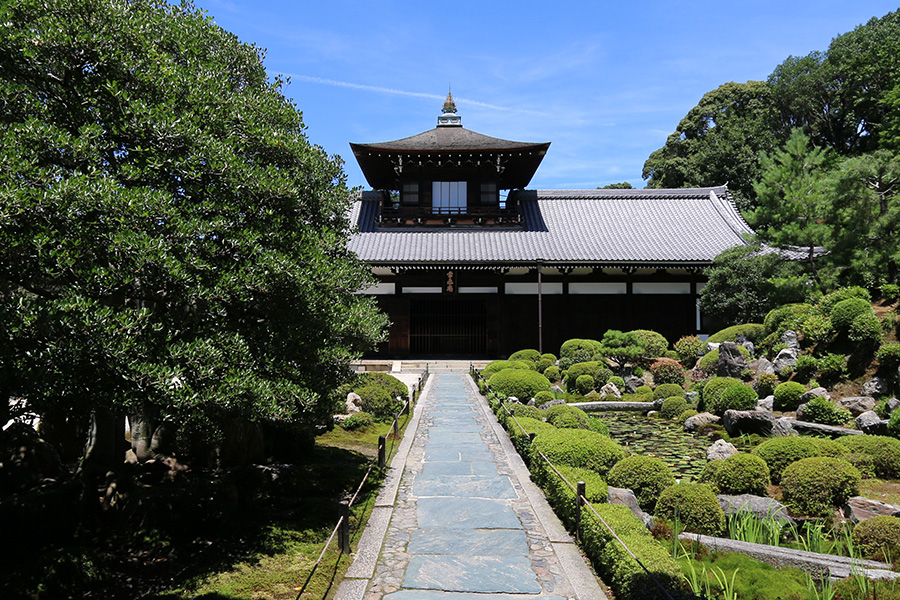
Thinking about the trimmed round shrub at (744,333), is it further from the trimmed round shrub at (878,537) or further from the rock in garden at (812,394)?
the trimmed round shrub at (878,537)

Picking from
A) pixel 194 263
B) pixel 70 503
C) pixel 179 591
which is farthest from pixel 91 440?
pixel 194 263

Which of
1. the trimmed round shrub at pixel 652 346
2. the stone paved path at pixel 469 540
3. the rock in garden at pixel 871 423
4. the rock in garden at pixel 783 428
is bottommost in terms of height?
the stone paved path at pixel 469 540

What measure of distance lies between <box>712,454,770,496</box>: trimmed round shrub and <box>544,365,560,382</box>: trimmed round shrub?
9.99 m

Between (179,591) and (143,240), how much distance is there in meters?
2.90

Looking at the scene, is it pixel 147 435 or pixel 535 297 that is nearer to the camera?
pixel 147 435

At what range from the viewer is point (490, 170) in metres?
24.8

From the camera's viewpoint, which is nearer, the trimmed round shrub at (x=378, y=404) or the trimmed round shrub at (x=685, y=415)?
the trimmed round shrub at (x=378, y=404)

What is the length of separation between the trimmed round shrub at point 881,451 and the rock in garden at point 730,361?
545cm

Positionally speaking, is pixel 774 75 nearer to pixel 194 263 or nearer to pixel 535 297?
pixel 535 297

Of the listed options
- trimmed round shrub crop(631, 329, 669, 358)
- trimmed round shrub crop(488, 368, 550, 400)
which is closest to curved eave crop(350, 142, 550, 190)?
trimmed round shrub crop(631, 329, 669, 358)

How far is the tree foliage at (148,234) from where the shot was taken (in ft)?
13.4

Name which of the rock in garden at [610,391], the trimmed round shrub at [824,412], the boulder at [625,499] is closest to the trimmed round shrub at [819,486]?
the boulder at [625,499]

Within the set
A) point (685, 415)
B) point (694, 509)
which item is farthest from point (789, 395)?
point (694, 509)

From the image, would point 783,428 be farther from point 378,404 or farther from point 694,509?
point 378,404
